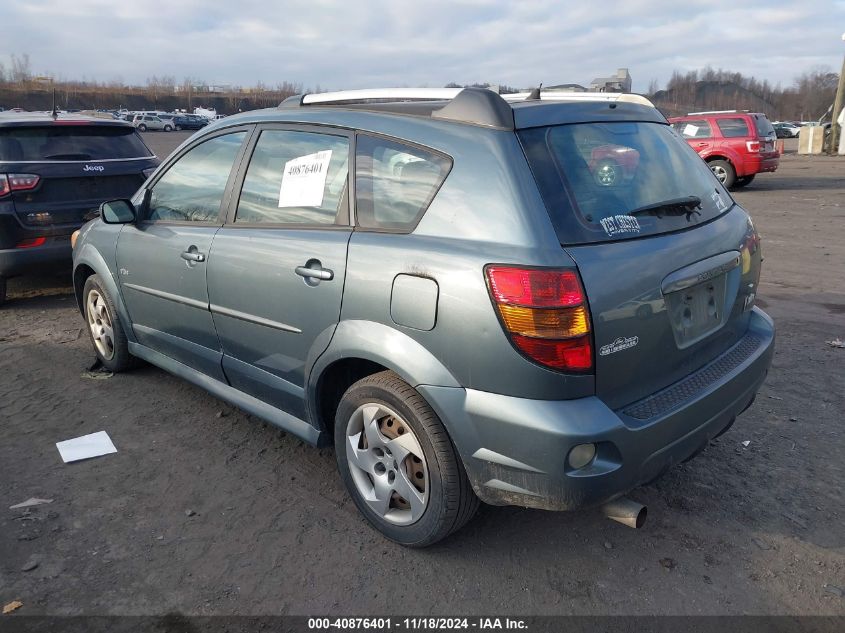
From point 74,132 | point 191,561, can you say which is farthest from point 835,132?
point 191,561

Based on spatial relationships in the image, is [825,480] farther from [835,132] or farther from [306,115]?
[835,132]

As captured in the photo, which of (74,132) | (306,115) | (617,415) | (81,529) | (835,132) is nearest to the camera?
(617,415)

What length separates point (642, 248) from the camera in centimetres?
258

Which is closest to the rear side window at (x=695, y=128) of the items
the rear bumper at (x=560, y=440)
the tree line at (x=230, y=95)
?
the rear bumper at (x=560, y=440)

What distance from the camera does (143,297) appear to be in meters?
4.25

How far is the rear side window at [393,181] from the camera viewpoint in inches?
107

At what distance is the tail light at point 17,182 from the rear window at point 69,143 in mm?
187

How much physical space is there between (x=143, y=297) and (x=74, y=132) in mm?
3502

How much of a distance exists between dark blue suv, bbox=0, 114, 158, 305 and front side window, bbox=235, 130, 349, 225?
387 cm

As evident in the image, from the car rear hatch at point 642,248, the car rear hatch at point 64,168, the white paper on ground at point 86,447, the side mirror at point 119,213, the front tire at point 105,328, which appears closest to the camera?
the car rear hatch at point 642,248

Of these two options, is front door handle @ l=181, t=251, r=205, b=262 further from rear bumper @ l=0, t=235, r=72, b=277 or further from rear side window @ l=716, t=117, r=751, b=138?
rear side window @ l=716, t=117, r=751, b=138

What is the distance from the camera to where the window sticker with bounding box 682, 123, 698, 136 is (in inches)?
661

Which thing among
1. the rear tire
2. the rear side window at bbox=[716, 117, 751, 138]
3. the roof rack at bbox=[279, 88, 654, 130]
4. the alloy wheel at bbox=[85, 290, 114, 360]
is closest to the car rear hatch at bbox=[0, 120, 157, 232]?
the alloy wheel at bbox=[85, 290, 114, 360]

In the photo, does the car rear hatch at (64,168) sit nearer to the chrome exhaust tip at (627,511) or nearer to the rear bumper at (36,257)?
the rear bumper at (36,257)
